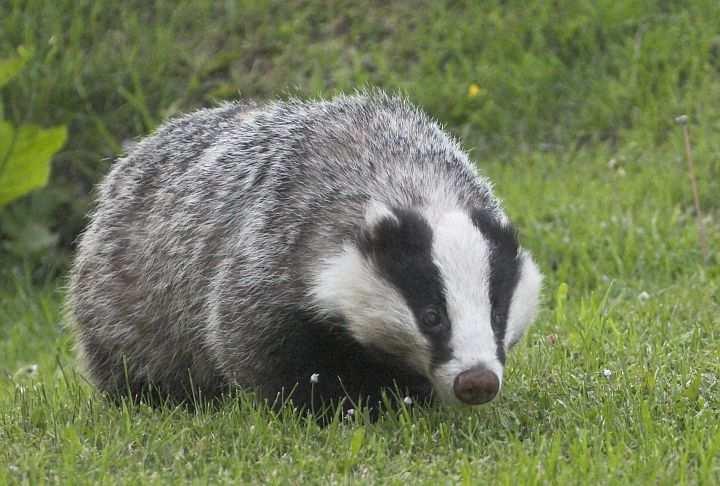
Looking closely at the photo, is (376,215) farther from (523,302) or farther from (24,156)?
(24,156)

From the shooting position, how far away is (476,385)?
371cm

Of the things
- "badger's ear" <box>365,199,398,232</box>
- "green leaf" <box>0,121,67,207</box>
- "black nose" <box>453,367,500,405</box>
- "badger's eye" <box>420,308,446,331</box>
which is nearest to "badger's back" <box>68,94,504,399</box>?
"badger's ear" <box>365,199,398,232</box>

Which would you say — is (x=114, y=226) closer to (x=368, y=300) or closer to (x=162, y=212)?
(x=162, y=212)

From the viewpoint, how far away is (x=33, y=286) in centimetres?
793

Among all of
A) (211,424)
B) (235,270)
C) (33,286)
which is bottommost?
(33,286)

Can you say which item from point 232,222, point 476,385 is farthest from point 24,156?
point 476,385

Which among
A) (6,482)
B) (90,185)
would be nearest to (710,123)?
(90,185)

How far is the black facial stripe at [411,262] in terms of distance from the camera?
3840mm

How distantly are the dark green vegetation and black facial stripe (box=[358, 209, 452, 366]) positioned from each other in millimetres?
346

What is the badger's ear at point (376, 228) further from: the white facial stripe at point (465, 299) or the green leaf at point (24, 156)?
the green leaf at point (24, 156)

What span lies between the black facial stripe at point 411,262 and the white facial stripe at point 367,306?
0.10ft

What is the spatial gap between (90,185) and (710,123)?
3.88m

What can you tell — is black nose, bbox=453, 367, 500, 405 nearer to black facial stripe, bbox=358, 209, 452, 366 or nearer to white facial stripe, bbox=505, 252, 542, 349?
black facial stripe, bbox=358, 209, 452, 366

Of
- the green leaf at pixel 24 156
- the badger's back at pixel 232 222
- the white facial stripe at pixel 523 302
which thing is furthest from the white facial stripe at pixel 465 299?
the green leaf at pixel 24 156
